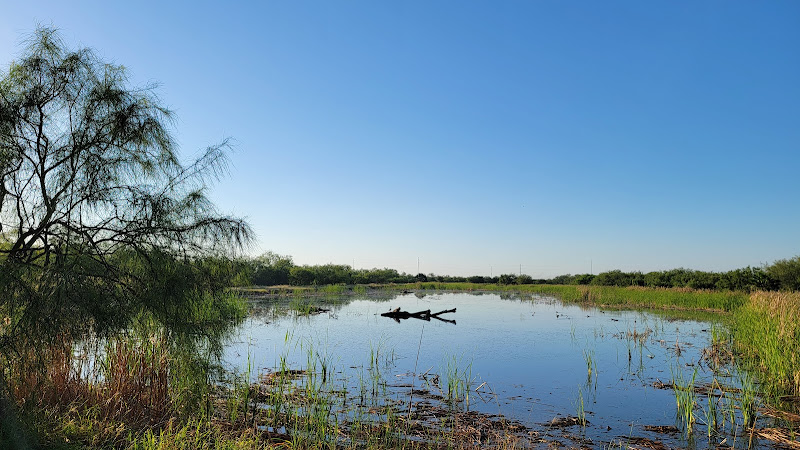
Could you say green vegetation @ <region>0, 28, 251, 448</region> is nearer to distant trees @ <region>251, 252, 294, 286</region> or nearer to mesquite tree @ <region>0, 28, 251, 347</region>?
mesquite tree @ <region>0, 28, 251, 347</region>

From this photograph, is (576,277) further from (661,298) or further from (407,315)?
(407,315)

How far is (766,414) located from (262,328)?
17.0 meters

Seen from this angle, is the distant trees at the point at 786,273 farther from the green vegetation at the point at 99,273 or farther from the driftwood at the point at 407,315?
the green vegetation at the point at 99,273

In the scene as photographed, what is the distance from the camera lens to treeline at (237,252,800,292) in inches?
1378

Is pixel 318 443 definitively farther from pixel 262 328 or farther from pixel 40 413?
pixel 262 328

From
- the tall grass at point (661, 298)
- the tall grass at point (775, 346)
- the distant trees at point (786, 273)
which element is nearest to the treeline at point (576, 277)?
the distant trees at point (786, 273)

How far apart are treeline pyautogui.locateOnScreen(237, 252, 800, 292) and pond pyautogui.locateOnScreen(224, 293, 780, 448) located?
321 cm

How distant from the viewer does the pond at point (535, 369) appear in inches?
334

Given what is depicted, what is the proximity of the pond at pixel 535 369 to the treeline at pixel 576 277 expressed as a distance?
3.21m

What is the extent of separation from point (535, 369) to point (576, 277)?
178 feet

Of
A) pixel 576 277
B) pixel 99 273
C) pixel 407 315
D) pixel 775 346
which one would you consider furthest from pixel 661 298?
pixel 99 273

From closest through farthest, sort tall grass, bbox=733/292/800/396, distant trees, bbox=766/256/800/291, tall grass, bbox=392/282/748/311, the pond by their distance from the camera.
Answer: the pond, tall grass, bbox=733/292/800/396, tall grass, bbox=392/282/748/311, distant trees, bbox=766/256/800/291

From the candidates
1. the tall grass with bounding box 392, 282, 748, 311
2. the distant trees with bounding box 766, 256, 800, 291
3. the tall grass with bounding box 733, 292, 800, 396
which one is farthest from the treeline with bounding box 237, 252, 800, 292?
the tall grass with bounding box 733, 292, 800, 396

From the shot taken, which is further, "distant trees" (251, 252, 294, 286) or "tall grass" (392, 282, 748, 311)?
"distant trees" (251, 252, 294, 286)
